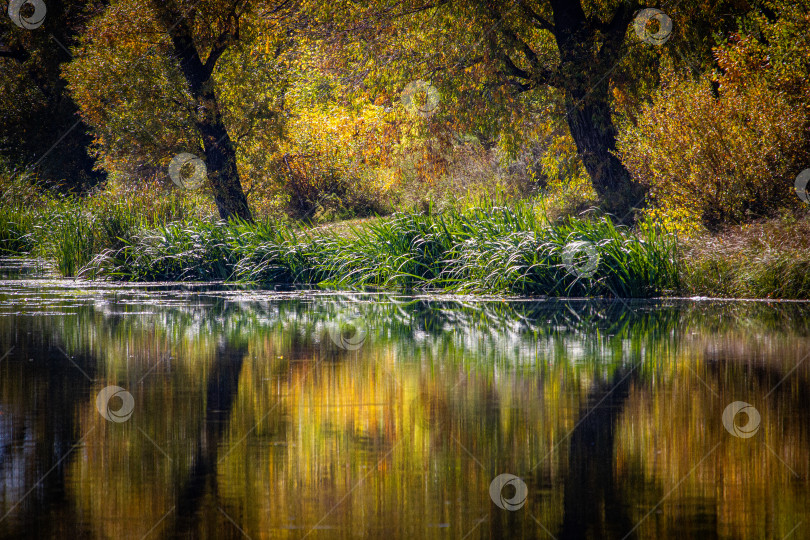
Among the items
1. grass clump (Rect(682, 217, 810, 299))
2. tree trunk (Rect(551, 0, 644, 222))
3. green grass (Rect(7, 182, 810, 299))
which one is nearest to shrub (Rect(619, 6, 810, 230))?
green grass (Rect(7, 182, 810, 299))

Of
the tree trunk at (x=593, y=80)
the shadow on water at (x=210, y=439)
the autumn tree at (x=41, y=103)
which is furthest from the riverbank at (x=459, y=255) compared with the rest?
the autumn tree at (x=41, y=103)

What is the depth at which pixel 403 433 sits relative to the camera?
471 cm

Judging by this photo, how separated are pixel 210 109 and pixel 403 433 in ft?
57.7

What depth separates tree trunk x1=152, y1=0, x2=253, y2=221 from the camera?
20.9 m

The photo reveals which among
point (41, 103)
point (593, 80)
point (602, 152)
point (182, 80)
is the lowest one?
point (602, 152)

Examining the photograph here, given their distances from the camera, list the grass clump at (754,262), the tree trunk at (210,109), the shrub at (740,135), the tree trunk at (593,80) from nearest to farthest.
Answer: the grass clump at (754,262) < the shrub at (740,135) < the tree trunk at (593,80) < the tree trunk at (210,109)

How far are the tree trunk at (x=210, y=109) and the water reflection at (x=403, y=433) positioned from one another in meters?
13.0

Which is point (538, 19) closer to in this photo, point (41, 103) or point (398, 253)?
point (398, 253)

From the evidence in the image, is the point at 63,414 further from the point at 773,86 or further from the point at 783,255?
the point at 773,86

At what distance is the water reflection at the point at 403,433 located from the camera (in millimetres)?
3533

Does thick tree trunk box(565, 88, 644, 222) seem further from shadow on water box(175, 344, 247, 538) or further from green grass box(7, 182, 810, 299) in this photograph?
shadow on water box(175, 344, 247, 538)

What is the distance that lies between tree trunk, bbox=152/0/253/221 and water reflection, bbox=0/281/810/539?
13.0 m

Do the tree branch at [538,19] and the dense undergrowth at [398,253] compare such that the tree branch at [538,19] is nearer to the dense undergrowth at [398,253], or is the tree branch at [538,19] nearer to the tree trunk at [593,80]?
the tree trunk at [593,80]

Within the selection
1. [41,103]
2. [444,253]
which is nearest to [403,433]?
[444,253]
